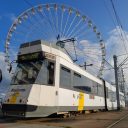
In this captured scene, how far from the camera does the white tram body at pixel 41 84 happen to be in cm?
1202

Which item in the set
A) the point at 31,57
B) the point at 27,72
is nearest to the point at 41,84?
the point at 27,72

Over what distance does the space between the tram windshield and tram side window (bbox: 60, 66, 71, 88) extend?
1606mm

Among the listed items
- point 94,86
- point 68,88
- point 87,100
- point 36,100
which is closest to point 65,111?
point 68,88

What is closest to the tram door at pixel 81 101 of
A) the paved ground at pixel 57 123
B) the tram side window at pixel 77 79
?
the tram side window at pixel 77 79

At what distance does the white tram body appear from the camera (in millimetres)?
12016

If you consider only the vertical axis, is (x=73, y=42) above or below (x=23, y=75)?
above

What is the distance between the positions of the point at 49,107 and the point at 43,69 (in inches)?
78.5

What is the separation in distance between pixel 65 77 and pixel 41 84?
218 cm

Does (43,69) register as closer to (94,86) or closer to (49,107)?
(49,107)

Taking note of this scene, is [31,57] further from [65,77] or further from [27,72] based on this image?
[65,77]

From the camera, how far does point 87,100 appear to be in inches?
708

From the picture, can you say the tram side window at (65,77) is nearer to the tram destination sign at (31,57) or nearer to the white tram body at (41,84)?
the white tram body at (41,84)

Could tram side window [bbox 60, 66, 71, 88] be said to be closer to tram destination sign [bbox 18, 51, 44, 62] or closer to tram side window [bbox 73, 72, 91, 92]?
tram side window [bbox 73, 72, 91, 92]

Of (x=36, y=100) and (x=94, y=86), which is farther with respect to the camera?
(x=94, y=86)
